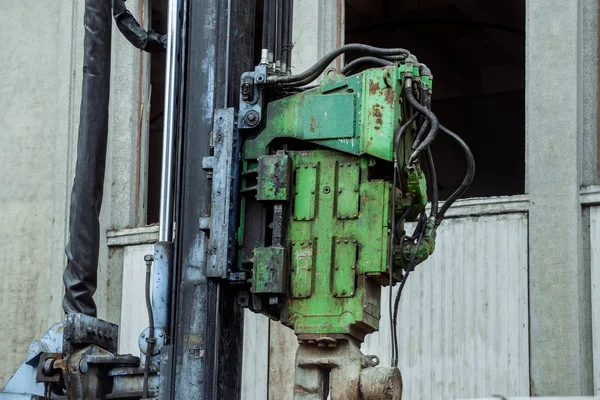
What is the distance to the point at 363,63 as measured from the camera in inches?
316

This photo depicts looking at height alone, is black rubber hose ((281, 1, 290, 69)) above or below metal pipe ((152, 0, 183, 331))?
above

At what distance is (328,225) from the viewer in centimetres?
764

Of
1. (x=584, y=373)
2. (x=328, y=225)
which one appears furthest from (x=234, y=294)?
(x=584, y=373)

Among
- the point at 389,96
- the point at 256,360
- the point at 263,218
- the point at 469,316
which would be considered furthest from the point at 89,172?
the point at 256,360

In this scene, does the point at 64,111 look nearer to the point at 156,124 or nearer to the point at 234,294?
the point at 156,124

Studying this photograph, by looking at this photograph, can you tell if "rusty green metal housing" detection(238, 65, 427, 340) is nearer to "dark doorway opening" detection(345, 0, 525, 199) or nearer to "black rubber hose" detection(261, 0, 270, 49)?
"black rubber hose" detection(261, 0, 270, 49)

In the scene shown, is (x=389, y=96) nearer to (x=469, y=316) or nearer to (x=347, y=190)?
(x=347, y=190)

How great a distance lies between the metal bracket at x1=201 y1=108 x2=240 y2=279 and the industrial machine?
0.01 meters

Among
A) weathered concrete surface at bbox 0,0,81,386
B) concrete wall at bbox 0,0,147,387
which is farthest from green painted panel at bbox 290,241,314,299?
weathered concrete surface at bbox 0,0,81,386

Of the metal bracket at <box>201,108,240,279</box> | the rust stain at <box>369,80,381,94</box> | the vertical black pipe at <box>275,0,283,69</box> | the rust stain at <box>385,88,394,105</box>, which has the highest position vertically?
the vertical black pipe at <box>275,0,283,69</box>

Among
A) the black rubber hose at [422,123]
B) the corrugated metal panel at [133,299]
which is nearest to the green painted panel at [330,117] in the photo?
the black rubber hose at [422,123]

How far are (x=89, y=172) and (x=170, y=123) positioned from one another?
652mm

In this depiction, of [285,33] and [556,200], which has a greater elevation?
[285,33]

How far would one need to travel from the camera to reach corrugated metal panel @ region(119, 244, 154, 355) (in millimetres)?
14562
